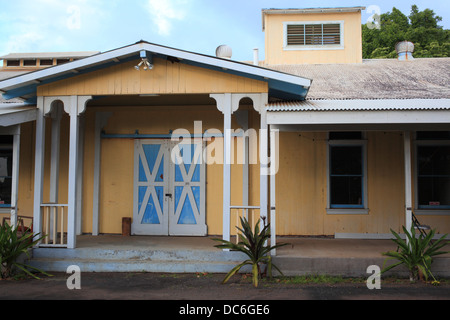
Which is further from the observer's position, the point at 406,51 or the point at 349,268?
the point at 406,51

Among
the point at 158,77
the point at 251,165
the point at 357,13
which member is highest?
the point at 357,13

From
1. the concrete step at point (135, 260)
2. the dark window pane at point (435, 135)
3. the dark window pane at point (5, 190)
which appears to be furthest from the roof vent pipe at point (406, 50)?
the dark window pane at point (5, 190)

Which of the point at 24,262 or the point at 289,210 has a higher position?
the point at 289,210

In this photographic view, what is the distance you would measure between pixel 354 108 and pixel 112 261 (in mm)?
4927

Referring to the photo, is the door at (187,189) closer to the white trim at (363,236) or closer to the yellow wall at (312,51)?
the white trim at (363,236)

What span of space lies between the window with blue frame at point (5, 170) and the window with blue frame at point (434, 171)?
29.9 feet

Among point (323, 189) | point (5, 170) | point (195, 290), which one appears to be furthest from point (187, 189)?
point (5, 170)

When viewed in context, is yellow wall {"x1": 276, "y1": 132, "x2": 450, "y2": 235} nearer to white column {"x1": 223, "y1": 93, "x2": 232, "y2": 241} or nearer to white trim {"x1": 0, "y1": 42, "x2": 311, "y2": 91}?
white column {"x1": 223, "y1": 93, "x2": 232, "y2": 241}

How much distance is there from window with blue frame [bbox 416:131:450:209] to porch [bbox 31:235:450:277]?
1.72m

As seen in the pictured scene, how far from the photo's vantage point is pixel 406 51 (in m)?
13.7

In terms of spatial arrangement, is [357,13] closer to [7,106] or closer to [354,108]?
[354,108]

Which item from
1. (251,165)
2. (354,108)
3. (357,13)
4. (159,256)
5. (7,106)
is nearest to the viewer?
(354,108)
